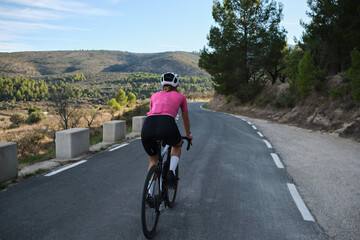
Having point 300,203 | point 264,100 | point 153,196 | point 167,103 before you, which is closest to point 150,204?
point 153,196

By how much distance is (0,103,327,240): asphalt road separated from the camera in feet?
10.7

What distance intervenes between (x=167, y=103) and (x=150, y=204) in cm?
117

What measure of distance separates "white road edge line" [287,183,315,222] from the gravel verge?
83 mm

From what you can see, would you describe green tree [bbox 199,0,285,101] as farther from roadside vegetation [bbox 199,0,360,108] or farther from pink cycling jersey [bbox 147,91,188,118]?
pink cycling jersey [bbox 147,91,188,118]

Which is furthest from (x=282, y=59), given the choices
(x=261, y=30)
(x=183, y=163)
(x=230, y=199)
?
(x=230, y=199)

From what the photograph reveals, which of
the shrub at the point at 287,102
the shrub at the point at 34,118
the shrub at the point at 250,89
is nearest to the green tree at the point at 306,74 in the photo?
the shrub at the point at 287,102

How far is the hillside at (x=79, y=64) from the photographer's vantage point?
5156 inches

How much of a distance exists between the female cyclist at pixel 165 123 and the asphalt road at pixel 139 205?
78 centimetres

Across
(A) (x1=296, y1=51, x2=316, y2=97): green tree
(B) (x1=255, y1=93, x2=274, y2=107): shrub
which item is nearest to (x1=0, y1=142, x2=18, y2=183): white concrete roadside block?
(A) (x1=296, y1=51, x2=316, y2=97): green tree

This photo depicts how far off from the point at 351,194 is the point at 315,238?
199cm

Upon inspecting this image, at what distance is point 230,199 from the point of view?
4352mm

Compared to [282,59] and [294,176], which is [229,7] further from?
[294,176]

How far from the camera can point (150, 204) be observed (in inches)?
116

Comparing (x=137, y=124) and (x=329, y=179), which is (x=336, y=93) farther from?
(x=329, y=179)
